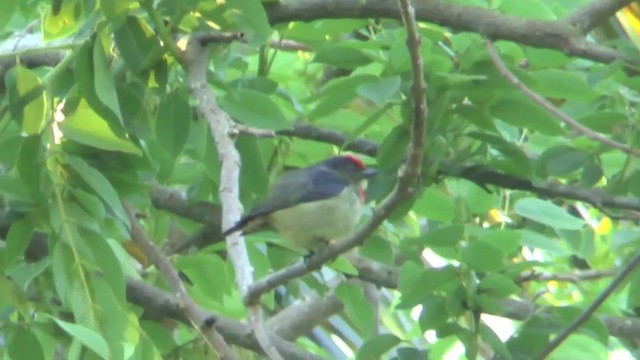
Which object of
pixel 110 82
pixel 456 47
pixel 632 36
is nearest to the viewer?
pixel 110 82

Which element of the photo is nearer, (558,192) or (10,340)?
(10,340)

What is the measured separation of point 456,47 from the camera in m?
2.89

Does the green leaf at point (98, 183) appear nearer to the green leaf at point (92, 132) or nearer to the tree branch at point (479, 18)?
the green leaf at point (92, 132)

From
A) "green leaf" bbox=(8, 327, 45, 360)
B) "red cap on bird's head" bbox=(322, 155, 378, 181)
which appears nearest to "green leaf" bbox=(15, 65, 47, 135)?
"green leaf" bbox=(8, 327, 45, 360)

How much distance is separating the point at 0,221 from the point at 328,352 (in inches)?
78.3

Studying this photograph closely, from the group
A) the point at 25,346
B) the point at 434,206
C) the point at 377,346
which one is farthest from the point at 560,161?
the point at 25,346

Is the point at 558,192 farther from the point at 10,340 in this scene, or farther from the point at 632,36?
the point at 10,340

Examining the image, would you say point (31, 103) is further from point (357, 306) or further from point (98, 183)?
point (357, 306)

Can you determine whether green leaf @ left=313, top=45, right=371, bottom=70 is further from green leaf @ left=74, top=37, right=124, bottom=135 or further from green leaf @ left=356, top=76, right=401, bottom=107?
green leaf @ left=74, top=37, right=124, bottom=135

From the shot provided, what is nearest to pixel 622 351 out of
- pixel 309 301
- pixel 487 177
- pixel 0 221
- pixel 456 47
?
pixel 309 301

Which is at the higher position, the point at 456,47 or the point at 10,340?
the point at 456,47

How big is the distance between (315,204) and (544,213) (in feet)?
2.55

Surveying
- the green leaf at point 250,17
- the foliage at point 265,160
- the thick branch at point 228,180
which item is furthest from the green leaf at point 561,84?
the thick branch at point 228,180

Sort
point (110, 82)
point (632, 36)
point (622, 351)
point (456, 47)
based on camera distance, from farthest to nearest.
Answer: point (622, 351) → point (456, 47) → point (632, 36) → point (110, 82)
